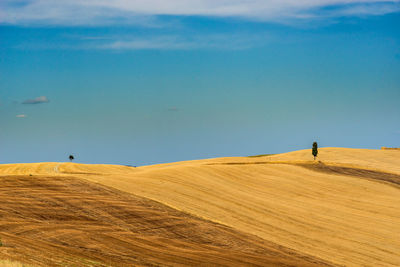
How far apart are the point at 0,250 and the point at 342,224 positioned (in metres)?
28.0

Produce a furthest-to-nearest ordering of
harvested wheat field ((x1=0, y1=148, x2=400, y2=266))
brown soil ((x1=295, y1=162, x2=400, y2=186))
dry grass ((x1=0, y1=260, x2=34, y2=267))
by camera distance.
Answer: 1. brown soil ((x1=295, y1=162, x2=400, y2=186))
2. harvested wheat field ((x1=0, y1=148, x2=400, y2=266))
3. dry grass ((x1=0, y1=260, x2=34, y2=267))

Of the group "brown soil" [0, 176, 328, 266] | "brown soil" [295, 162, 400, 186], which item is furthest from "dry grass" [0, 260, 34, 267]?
"brown soil" [295, 162, 400, 186]

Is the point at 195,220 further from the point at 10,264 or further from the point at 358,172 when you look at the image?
the point at 358,172

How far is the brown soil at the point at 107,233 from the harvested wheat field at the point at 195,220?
0.22 feet

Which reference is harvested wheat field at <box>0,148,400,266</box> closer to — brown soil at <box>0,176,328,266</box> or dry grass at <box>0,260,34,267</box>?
brown soil at <box>0,176,328,266</box>

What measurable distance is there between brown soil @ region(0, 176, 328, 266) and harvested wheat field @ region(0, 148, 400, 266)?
66mm

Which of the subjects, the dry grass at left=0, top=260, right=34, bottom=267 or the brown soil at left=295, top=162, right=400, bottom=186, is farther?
the brown soil at left=295, top=162, right=400, bottom=186

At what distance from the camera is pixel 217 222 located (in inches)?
1305

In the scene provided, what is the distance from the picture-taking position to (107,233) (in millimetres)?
25969

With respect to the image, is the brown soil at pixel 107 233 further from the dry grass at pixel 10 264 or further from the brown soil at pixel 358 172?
the brown soil at pixel 358 172

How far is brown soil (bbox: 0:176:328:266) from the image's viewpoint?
20.6m

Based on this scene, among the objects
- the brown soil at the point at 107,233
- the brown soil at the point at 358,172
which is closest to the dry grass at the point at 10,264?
the brown soil at the point at 107,233

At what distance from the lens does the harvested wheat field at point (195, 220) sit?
75.2 feet

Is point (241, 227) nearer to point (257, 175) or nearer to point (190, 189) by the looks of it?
point (190, 189)
